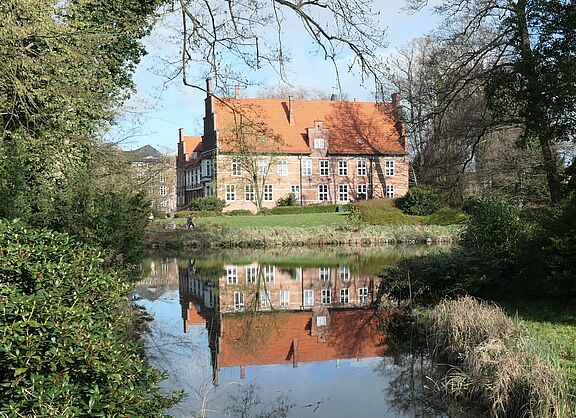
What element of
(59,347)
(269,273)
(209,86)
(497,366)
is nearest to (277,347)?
(497,366)

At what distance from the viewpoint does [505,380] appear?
5.93 metres

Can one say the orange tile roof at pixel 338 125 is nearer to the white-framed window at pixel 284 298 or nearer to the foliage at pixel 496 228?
the white-framed window at pixel 284 298

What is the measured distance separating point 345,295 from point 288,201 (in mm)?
31804

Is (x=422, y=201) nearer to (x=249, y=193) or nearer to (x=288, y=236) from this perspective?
(x=288, y=236)

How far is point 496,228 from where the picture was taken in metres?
12.3

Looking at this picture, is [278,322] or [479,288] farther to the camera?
[278,322]

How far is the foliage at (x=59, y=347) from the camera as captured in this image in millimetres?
2898

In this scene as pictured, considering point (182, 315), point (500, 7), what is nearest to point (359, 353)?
point (182, 315)

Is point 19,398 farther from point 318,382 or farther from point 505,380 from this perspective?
point 318,382

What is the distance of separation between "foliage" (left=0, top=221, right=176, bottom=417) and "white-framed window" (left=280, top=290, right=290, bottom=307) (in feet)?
35.6

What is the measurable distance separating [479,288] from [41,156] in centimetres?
819

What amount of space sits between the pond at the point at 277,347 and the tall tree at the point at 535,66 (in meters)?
5.31

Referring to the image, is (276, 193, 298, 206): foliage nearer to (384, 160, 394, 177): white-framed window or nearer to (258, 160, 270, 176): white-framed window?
(258, 160, 270, 176): white-framed window

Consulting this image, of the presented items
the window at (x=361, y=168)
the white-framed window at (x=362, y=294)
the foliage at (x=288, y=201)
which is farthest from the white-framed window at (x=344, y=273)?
the window at (x=361, y=168)
